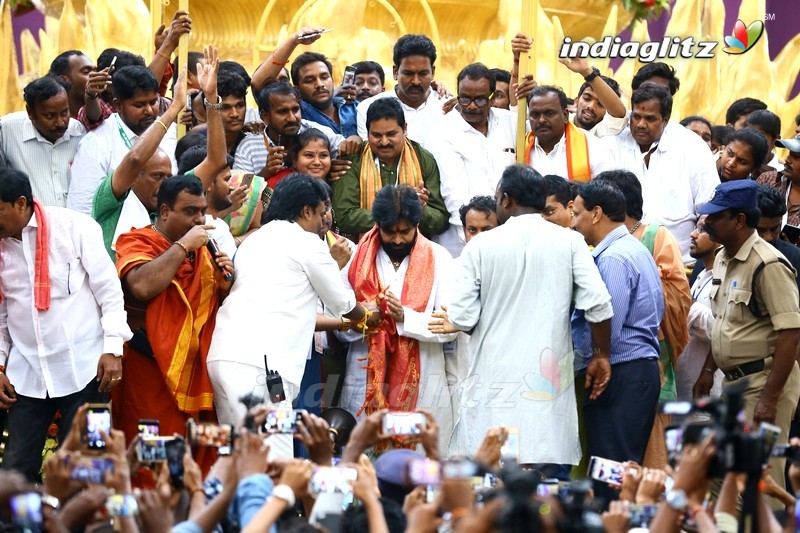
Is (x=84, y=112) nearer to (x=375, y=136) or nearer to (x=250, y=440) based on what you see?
(x=375, y=136)

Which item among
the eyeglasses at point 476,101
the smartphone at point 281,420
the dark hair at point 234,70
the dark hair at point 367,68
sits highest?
the dark hair at point 367,68

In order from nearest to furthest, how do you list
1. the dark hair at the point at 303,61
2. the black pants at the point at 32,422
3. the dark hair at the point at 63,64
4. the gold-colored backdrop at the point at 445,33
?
the black pants at the point at 32,422 < the dark hair at the point at 63,64 < the dark hair at the point at 303,61 < the gold-colored backdrop at the point at 445,33

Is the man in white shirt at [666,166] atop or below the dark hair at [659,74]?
below

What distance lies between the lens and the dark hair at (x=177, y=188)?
6797 mm

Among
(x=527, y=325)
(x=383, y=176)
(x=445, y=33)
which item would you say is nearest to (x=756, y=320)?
(x=527, y=325)

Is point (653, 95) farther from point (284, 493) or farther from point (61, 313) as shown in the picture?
point (284, 493)

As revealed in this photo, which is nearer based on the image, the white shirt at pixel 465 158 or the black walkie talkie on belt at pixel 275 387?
the black walkie talkie on belt at pixel 275 387

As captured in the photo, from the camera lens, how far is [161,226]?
22.6 feet

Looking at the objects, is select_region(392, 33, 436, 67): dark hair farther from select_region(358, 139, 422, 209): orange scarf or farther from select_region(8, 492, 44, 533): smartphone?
select_region(8, 492, 44, 533): smartphone

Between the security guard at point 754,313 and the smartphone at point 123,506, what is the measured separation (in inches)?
147

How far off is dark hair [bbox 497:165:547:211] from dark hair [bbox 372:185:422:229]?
646 millimetres

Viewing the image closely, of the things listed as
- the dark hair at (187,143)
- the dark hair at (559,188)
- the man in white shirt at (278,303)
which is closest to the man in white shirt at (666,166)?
A: the dark hair at (559,188)

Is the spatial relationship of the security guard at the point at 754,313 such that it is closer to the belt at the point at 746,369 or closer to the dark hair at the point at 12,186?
the belt at the point at 746,369

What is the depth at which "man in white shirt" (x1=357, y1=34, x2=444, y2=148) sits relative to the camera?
351 inches
